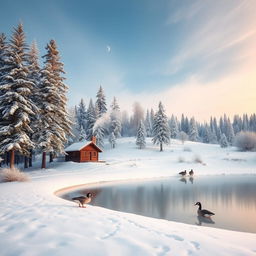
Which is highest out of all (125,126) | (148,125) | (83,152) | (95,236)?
(125,126)

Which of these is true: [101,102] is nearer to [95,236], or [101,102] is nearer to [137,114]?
[137,114]

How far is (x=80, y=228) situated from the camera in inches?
259

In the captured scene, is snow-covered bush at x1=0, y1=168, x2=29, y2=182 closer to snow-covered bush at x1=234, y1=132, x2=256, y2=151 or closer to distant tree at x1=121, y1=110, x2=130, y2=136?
snow-covered bush at x1=234, y1=132, x2=256, y2=151

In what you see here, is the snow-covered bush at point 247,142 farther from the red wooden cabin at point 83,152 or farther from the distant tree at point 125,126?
the distant tree at point 125,126

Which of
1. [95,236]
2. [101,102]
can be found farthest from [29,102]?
[101,102]

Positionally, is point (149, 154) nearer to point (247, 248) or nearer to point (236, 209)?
point (236, 209)

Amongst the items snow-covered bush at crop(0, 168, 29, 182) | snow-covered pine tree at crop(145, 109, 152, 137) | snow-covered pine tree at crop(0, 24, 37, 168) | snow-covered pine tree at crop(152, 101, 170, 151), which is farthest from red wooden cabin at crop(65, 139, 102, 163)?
snow-covered pine tree at crop(145, 109, 152, 137)

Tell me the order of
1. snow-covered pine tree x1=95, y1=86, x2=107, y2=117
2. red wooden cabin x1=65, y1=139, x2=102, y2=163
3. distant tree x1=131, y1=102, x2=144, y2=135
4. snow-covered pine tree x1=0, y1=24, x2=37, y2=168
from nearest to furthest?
snow-covered pine tree x1=0, y1=24, x2=37, y2=168 → red wooden cabin x1=65, y1=139, x2=102, y2=163 → snow-covered pine tree x1=95, y1=86, x2=107, y2=117 → distant tree x1=131, y1=102, x2=144, y2=135

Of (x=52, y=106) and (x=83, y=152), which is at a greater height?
(x=52, y=106)

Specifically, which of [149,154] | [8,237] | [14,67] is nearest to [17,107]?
[14,67]

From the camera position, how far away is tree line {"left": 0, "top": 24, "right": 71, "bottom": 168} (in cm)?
2323

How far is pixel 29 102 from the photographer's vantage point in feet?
81.8

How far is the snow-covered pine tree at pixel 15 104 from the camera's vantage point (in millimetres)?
22672

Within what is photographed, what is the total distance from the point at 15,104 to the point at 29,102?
2020 millimetres
